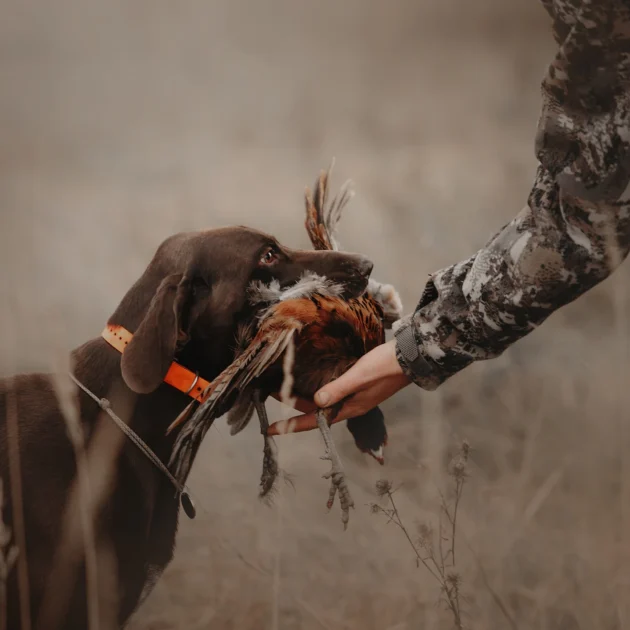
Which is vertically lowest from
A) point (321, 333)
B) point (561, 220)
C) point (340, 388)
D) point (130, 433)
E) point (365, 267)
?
point (130, 433)

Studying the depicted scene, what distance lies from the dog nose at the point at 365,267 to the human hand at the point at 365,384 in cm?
17

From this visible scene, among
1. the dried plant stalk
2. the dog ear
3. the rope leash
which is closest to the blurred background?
the dried plant stalk

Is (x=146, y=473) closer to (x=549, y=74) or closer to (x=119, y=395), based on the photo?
(x=119, y=395)

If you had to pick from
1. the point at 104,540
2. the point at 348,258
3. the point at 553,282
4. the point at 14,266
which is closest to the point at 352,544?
the point at 104,540

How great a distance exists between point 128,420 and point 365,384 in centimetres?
51

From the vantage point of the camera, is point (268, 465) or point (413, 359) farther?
point (268, 465)

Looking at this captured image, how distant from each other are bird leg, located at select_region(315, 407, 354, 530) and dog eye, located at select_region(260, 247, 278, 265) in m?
0.34

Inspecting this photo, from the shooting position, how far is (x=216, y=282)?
4.92ft

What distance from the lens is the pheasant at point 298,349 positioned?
1.46 metres

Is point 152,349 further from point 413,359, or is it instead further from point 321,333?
point 413,359

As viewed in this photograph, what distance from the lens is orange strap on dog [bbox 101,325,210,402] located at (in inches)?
58.6

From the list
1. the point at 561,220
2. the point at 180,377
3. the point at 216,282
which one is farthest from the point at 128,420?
the point at 561,220

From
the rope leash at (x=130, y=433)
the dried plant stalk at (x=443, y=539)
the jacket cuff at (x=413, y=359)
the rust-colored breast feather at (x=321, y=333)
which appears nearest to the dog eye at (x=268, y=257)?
the rust-colored breast feather at (x=321, y=333)

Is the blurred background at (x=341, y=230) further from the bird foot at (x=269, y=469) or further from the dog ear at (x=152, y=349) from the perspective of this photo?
the dog ear at (x=152, y=349)
